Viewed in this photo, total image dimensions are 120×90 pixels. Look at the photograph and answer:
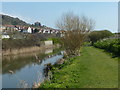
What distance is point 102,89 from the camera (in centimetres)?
884

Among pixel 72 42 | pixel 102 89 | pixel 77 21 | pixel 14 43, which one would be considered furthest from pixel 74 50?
pixel 14 43

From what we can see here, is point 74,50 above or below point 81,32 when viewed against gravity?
below

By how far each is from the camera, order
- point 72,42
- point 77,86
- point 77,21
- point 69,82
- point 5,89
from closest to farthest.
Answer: point 77,86
point 69,82
point 5,89
point 72,42
point 77,21

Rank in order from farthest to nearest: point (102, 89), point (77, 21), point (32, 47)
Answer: point (32, 47), point (77, 21), point (102, 89)

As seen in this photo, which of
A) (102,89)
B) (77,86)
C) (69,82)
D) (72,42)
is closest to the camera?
(102,89)

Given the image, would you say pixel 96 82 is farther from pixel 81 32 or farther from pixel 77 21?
pixel 77 21

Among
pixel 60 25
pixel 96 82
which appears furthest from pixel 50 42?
pixel 96 82

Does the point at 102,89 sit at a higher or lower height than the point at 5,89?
higher

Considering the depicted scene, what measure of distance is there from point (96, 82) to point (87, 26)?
2383 centimetres

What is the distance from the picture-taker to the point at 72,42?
28.5 meters

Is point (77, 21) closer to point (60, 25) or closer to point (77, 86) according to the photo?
point (60, 25)

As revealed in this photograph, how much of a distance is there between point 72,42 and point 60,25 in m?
6.06

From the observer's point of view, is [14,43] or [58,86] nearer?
[58,86]

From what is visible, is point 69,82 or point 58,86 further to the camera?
point 69,82
